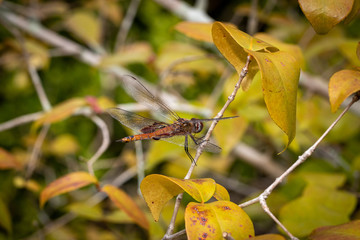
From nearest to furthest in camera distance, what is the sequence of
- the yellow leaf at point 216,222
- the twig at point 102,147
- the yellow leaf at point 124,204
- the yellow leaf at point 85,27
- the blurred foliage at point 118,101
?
the yellow leaf at point 216,222 < the yellow leaf at point 124,204 < the twig at point 102,147 < the blurred foliage at point 118,101 < the yellow leaf at point 85,27

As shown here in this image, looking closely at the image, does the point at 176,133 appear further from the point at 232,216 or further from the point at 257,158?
the point at 257,158

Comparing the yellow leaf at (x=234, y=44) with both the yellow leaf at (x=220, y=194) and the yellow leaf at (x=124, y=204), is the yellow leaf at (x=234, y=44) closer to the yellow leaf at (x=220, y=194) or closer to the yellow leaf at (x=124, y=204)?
the yellow leaf at (x=220, y=194)

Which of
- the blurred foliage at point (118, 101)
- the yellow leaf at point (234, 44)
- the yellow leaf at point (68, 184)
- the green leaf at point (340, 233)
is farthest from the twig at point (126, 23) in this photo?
the green leaf at point (340, 233)

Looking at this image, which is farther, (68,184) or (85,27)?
(85,27)

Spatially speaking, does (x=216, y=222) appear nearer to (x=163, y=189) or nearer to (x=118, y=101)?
(x=163, y=189)

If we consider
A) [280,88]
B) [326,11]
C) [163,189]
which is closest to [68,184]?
[163,189]

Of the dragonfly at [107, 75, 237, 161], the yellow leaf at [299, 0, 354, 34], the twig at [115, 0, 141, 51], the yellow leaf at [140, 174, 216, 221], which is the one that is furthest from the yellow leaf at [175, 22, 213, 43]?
the twig at [115, 0, 141, 51]
